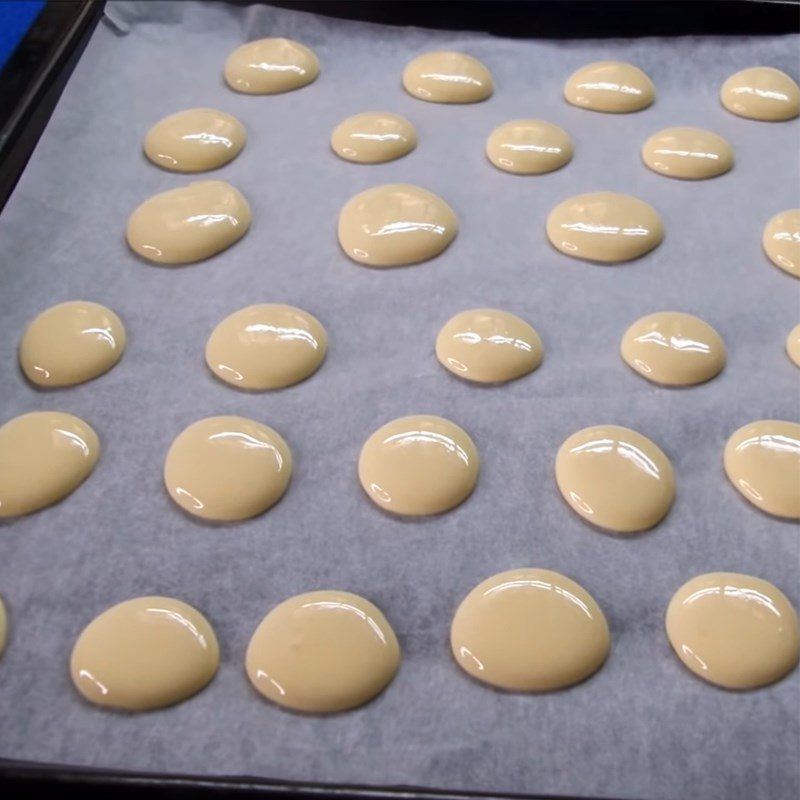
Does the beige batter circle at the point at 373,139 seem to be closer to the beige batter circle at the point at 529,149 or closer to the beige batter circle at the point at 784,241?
the beige batter circle at the point at 529,149

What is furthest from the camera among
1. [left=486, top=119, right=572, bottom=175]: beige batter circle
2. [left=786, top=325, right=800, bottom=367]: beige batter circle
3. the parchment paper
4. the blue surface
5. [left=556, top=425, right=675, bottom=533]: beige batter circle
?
the blue surface

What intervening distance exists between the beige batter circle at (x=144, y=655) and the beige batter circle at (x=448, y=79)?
24.8 inches

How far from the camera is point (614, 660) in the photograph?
0.57 metres

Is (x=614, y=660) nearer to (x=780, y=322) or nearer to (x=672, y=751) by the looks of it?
(x=672, y=751)

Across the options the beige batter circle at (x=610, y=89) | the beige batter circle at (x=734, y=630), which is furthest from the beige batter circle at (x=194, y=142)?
the beige batter circle at (x=734, y=630)

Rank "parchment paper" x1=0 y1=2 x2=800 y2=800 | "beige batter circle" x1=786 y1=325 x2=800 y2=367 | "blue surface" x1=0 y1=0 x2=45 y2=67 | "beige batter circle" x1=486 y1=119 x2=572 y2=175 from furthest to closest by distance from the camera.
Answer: "blue surface" x1=0 y1=0 x2=45 y2=67 → "beige batter circle" x1=486 y1=119 x2=572 y2=175 → "beige batter circle" x1=786 y1=325 x2=800 y2=367 → "parchment paper" x1=0 y1=2 x2=800 y2=800

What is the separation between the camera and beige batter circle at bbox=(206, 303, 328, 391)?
73cm

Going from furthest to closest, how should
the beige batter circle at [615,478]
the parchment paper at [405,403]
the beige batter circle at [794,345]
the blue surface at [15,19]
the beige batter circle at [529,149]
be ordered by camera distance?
1. the blue surface at [15,19]
2. the beige batter circle at [529,149]
3. the beige batter circle at [794,345]
4. the beige batter circle at [615,478]
5. the parchment paper at [405,403]

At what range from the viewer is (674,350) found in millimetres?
731

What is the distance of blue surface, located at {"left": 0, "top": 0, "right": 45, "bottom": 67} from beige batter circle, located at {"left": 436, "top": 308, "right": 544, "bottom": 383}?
65 cm

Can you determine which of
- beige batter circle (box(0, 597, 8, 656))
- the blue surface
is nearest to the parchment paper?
beige batter circle (box(0, 597, 8, 656))

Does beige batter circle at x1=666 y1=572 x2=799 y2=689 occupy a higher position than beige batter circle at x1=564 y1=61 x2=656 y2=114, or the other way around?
beige batter circle at x1=564 y1=61 x2=656 y2=114

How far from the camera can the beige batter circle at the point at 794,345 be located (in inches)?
29.1

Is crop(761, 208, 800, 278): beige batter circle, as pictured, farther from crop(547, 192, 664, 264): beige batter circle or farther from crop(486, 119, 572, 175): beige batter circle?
crop(486, 119, 572, 175): beige batter circle
